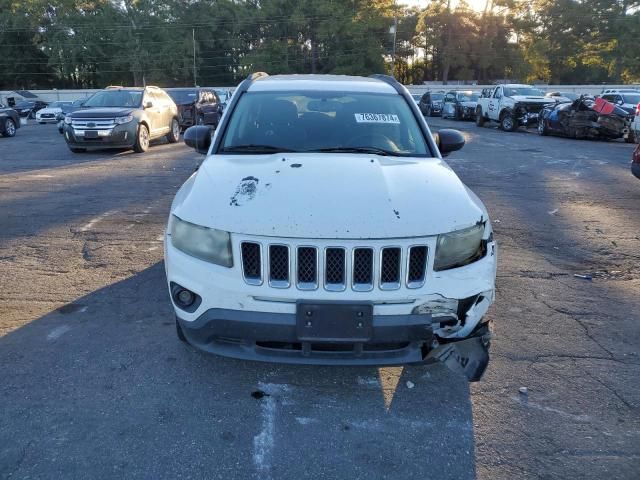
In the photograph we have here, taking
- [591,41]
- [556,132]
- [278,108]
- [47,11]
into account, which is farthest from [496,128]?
[47,11]

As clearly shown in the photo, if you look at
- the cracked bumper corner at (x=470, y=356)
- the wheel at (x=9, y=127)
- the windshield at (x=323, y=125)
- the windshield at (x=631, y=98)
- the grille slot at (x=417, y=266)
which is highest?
the windshield at (x=323, y=125)

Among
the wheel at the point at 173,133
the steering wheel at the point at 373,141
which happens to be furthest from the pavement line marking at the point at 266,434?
the wheel at the point at 173,133

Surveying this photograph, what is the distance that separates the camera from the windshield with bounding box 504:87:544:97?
21672 millimetres

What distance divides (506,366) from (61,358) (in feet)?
9.36

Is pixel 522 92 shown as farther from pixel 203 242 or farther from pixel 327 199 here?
pixel 203 242

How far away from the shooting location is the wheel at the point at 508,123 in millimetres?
21269

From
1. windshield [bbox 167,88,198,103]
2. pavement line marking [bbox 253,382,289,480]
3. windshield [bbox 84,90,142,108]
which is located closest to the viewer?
pavement line marking [bbox 253,382,289,480]

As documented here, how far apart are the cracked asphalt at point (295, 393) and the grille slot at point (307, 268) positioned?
0.75 metres

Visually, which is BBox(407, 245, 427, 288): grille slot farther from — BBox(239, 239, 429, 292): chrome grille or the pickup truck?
the pickup truck

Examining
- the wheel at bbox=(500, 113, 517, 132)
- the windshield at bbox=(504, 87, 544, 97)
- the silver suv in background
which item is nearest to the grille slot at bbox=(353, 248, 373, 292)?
the silver suv in background

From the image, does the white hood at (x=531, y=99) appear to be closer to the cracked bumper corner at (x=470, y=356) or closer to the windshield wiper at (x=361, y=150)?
the windshield wiper at (x=361, y=150)

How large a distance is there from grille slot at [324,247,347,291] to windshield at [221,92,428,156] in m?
1.37

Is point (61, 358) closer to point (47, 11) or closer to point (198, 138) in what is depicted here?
point (198, 138)

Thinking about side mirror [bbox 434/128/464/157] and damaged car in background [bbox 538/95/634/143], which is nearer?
side mirror [bbox 434/128/464/157]
